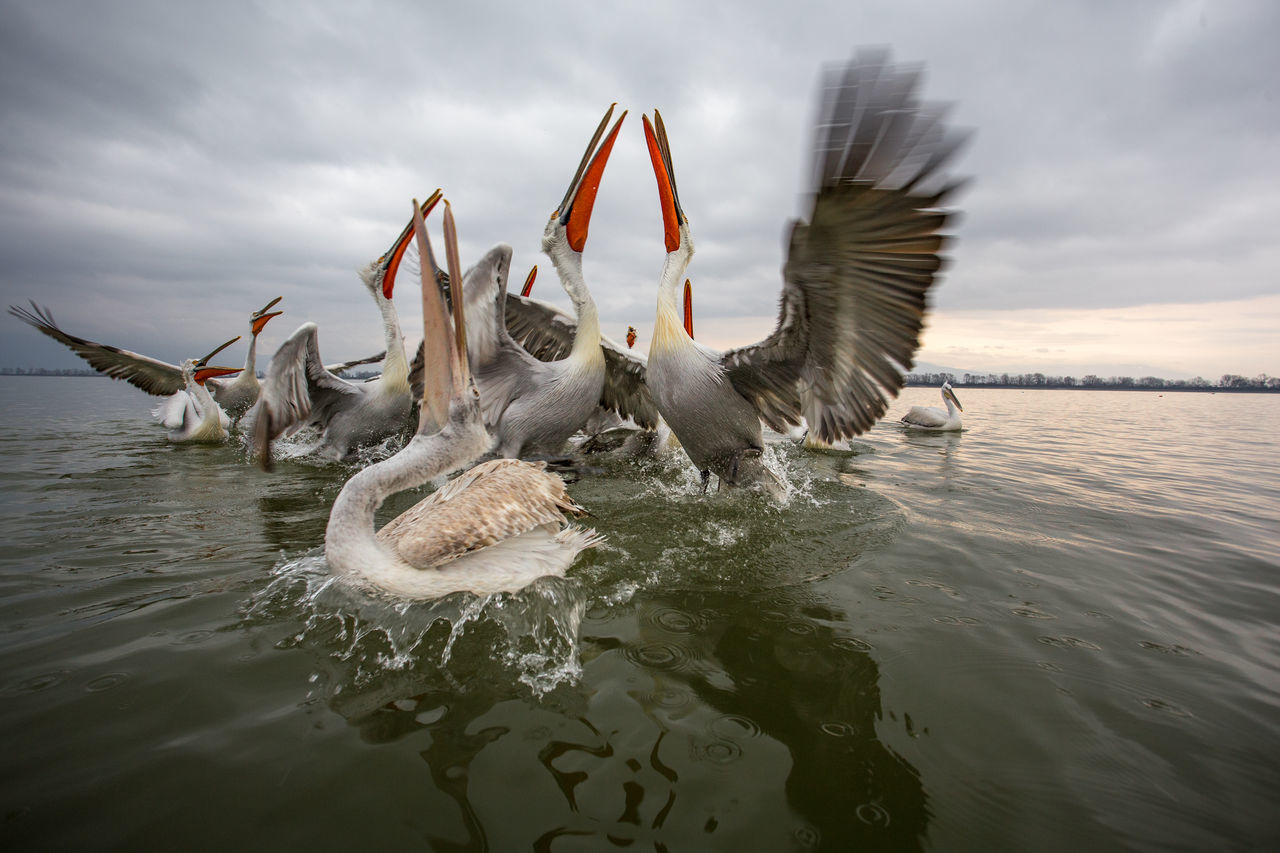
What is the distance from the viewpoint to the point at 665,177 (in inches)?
164

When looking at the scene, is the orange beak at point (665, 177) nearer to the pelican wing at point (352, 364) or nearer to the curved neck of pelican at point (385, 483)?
the curved neck of pelican at point (385, 483)

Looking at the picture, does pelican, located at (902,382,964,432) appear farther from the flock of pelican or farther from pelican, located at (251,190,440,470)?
pelican, located at (251,190,440,470)

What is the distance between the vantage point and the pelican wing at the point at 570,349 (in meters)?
5.94

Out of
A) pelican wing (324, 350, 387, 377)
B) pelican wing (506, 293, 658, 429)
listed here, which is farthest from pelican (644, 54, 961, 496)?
pelican wing (324, 350, 387, 377)

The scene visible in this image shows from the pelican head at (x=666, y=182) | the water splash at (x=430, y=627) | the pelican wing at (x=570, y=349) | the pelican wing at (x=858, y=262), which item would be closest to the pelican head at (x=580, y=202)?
the pelican head at (x=666, y=182)

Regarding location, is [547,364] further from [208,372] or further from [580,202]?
[208,372]

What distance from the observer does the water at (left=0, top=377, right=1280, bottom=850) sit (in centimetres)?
141

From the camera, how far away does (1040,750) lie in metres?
1.71

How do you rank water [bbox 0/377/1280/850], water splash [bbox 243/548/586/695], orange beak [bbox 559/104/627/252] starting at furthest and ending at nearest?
orange beak [bbox 559/104/627/252] < water splash [bbox 243/548/586/695] < water [bbox 0/377/1280/850]

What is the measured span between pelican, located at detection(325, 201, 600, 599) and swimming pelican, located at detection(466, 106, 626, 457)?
2.08 meters

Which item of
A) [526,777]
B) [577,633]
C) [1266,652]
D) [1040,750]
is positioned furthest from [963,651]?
[526,777]

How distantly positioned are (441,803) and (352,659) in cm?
90

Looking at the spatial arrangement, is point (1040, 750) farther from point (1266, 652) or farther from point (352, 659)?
point (352, 659)

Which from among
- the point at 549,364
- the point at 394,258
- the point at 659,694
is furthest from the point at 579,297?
the point at 659,694
